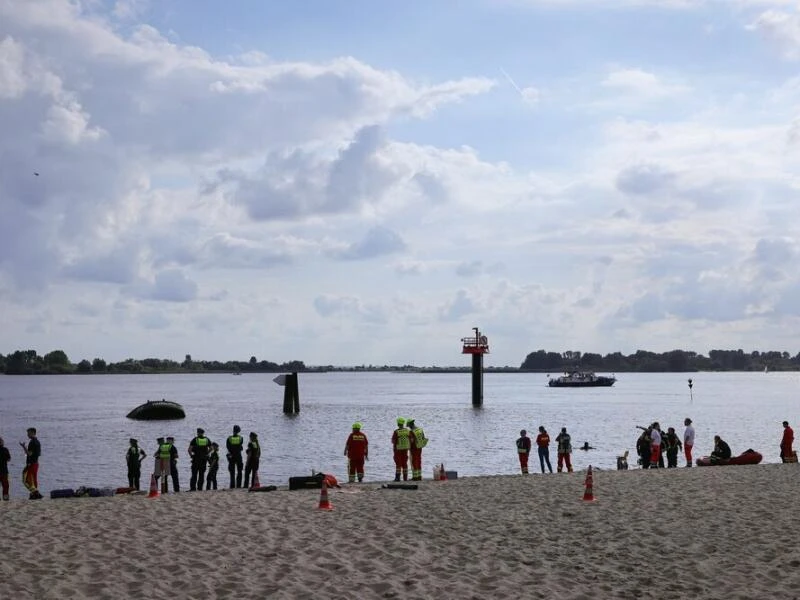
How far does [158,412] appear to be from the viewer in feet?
271

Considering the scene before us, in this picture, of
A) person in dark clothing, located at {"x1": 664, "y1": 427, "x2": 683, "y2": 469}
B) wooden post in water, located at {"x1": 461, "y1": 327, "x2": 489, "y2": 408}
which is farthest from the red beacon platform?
person in dark clothing, located at {"x1": 664, "y1": 427, "x2": 683, "y2": 469}

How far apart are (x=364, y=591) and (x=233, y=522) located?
5.15m

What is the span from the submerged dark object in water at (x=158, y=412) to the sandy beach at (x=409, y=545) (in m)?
64.9

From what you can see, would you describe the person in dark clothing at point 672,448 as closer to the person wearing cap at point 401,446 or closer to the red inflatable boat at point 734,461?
the red inflatable boat at point 734,461

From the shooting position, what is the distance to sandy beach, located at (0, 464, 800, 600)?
37.0 ft

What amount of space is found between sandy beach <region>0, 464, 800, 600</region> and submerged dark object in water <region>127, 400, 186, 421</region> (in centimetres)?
6488

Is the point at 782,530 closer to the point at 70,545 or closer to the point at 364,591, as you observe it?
the point at 364,591

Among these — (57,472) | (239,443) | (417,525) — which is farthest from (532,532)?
(57,472)

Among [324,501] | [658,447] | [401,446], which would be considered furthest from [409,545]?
[658,447]

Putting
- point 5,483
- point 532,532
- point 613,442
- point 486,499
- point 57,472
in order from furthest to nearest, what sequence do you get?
1. point 613,442
2. point 57,472
3. point 5,483
4. point 486,499
5. point 532,532

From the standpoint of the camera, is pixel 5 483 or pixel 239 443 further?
pixel 239 443

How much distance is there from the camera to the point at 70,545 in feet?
44.0

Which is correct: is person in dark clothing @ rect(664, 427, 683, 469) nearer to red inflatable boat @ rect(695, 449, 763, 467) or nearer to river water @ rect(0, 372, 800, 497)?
red inflatable boat @ rect(695, 449, 763, 467)

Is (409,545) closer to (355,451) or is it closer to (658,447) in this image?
(355,451)
